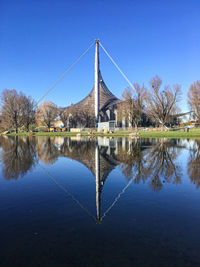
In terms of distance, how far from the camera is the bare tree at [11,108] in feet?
191

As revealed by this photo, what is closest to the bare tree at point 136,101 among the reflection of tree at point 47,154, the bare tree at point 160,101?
the bare tree at point 160,101

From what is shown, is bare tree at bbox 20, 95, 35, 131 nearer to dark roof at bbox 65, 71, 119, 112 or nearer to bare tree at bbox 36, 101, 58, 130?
bare tree at bbox 36, 101, 58, 130

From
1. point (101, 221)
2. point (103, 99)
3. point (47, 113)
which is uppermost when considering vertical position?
point (103, 99)

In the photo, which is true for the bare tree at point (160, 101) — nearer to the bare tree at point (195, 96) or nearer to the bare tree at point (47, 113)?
the bare tree at point (195, 96)

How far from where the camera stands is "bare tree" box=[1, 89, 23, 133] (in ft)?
191

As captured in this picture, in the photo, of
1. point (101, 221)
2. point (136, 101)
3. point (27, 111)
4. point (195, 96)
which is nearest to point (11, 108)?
point (27, 111)

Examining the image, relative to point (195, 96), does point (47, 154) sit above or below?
below

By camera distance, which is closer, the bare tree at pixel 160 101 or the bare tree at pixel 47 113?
the bare tree at pixel 160 101

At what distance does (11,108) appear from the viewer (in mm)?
58594

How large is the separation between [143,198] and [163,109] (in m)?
42.0

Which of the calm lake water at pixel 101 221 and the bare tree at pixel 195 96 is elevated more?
the bare tree at pixel 195 96

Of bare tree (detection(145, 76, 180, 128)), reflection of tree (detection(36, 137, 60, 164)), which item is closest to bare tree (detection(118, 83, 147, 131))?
bare tree (detection(145, 76, 180, 128))

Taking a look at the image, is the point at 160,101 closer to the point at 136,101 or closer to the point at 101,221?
the point at 136,101

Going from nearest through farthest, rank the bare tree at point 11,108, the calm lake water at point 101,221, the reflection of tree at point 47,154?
1. the calm lake water at point 101,221
2. the reflection of tree at point 47,154
3. the bare tree at point 11,108
